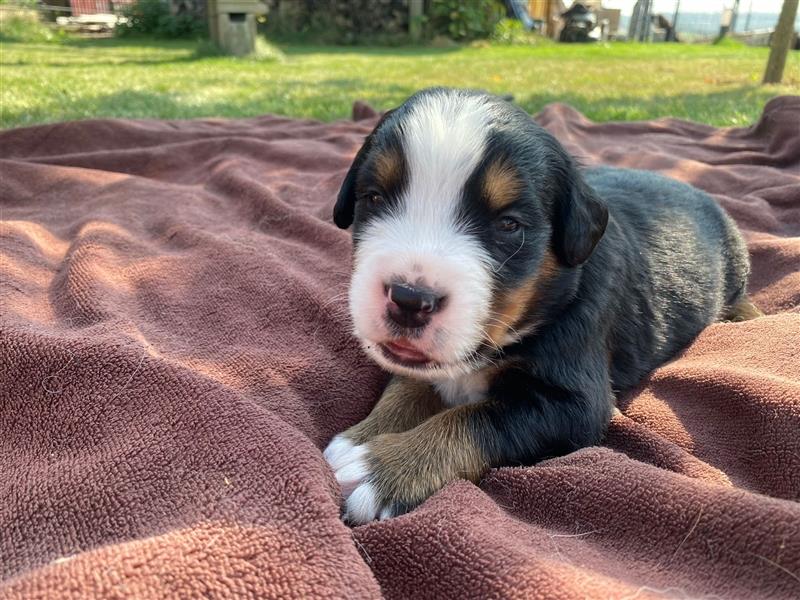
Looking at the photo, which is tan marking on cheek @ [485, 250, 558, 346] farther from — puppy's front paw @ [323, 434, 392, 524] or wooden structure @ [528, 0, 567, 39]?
wooden structure @ [528, 0, 567, 39]

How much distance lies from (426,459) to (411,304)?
0.46 metres

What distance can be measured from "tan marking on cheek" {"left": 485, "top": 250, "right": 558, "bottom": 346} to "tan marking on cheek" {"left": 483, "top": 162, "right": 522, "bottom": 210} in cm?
26

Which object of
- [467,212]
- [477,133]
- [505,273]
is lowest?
[505,273]

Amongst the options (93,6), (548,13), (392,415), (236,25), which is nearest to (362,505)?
(392,415)

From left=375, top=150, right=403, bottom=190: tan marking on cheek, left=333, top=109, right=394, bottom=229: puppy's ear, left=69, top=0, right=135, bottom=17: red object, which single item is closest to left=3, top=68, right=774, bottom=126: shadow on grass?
left=333, top=109, right=394, bottom=229: puppy's ear

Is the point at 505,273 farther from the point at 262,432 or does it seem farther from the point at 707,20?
the point at 707,20

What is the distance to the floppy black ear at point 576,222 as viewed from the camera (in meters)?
2.21

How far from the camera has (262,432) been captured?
5.84 feet

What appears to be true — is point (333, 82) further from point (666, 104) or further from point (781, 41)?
point (781, 41)

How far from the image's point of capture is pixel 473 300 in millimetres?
1910

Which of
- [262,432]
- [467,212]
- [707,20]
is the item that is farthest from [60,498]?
[707,20]

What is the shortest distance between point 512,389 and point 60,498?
4.30ft

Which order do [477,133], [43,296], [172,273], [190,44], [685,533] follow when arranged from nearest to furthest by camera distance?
1. [685,533]
2. [477,133]
3. [43,296]
4. [172,273]
5. [190,44]

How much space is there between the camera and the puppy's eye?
6.81 ft
